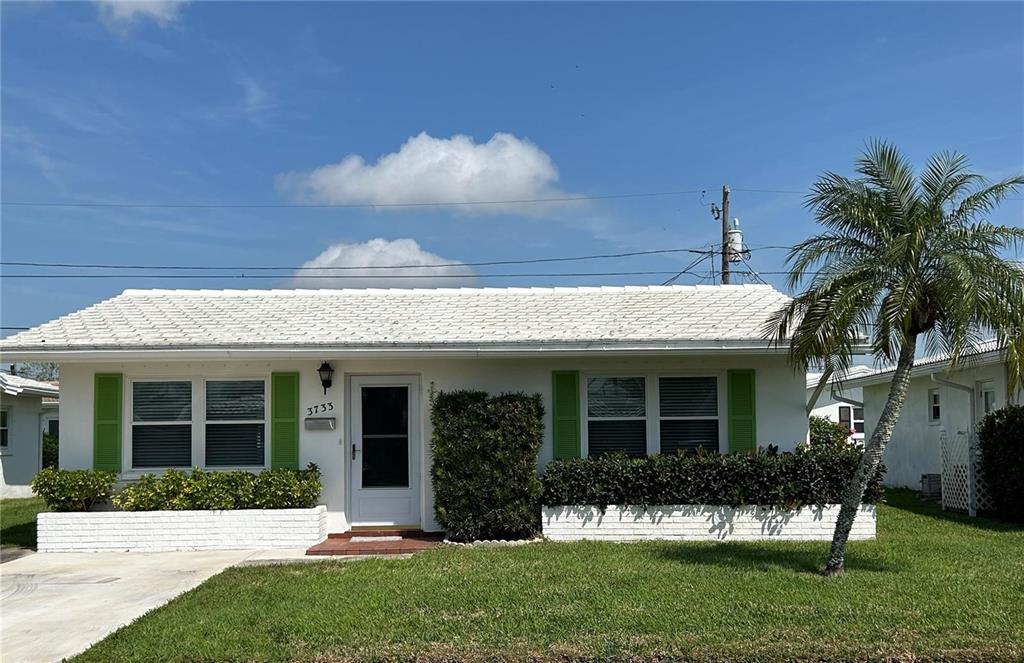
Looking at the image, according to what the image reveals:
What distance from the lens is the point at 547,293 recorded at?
15023 mm

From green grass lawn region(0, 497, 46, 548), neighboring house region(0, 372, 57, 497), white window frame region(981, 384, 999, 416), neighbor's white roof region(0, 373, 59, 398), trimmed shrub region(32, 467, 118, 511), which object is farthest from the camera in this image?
neighboring house region(0, 372, 57, 497)

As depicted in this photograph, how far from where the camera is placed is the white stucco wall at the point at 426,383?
1256cm

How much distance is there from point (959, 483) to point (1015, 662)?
952 cm

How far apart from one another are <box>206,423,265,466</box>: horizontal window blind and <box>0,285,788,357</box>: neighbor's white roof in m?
1.33

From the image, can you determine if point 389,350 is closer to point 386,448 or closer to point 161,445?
point 386,448

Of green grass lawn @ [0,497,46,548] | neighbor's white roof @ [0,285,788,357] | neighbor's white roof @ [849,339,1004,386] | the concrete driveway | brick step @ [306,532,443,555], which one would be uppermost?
neighbor's white roof @ [0,285,788,357]

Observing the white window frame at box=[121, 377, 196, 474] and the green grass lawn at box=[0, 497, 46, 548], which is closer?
the white window frame at box=[121, 377, 196, 474]

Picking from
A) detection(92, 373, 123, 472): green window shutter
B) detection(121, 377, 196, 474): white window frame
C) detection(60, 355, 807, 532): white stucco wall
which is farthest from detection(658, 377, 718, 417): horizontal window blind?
detection(92, 373, 123, 472): green window shutter

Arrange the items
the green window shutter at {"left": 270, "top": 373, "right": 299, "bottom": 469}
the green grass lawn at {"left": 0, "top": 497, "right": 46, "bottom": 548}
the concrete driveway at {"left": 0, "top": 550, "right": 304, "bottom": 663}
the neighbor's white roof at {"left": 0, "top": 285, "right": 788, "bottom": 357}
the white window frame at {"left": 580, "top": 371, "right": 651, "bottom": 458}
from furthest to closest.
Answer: the green grass lawn at {"left": 0, "top": 497, "right": 46, "bottom": 548} → the white window frame at {"left": 580, "top": 371, "right": 651, "bottom": 458} → the green window shutter at {"left": 270, "top": 373, "right": 299, "bottom": 469} → the neighbor's white roof at {"left": 0, "top": 285, "right": 788, "bottom": 357} → the concrete driveway at {"left": 0, "top": 550, "right": 304, "bottom": 663}

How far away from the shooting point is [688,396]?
41.9 ft

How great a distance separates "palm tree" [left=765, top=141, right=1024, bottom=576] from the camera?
8523mm

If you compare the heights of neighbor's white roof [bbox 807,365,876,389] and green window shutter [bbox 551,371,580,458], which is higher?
neighbor's white roof [bbox 807,365,876,389]

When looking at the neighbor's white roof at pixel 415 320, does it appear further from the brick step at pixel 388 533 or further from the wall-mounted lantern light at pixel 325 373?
the brick step at pixel 388 533

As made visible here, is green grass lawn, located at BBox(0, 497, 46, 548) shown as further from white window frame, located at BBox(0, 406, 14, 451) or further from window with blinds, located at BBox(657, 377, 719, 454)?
window with blinds, located at BBox(657, 377, 719, 454)
